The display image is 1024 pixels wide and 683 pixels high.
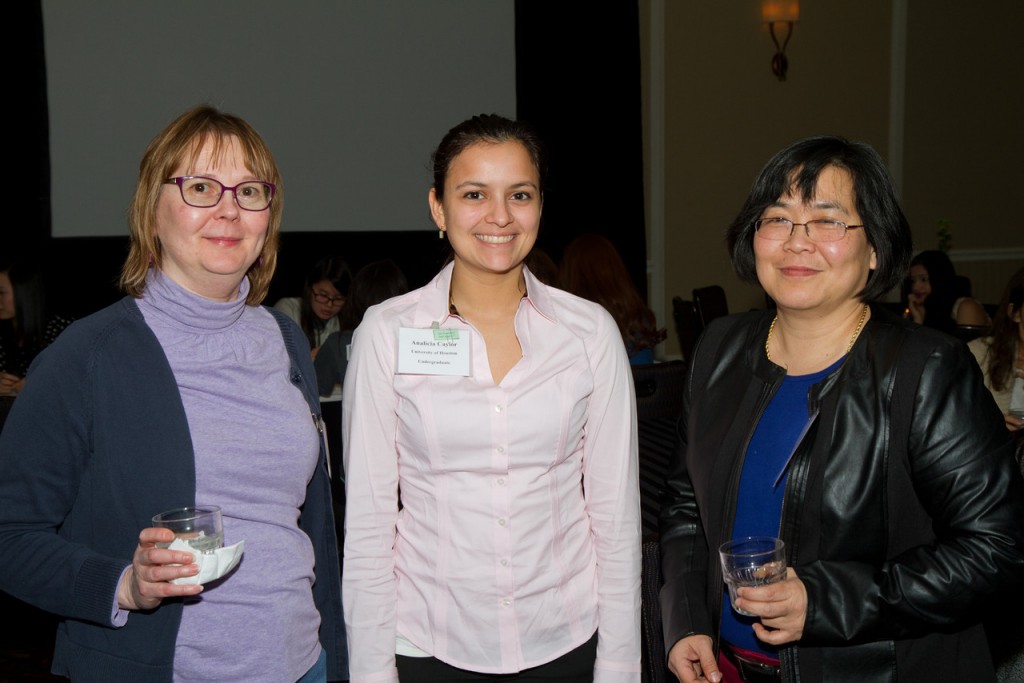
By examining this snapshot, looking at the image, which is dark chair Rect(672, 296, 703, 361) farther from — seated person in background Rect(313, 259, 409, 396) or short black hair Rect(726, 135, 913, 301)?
short black hair Rect(726, 135, 913, 301)

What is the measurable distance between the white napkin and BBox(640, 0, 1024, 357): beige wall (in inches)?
311

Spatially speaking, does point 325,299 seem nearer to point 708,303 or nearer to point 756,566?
point 708,303

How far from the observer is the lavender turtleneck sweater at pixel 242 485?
144cm

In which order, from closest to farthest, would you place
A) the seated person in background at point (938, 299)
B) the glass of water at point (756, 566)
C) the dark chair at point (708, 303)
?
the glass of water at point (756, 566) < the seated person in background at point (938, 299) < the dark chair at point (708, 303)

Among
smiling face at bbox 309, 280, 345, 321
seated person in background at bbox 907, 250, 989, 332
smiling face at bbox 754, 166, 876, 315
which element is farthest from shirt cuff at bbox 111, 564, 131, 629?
seated person in background at bbox 907, 250, 989, 332

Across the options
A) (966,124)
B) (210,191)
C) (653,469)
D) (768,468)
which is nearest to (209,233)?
(210,191)

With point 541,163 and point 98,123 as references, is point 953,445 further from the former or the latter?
point 98,123

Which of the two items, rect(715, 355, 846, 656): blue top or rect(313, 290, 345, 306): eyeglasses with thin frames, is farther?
rect(313, 290, 345, 306): eyeglasses with thin frames

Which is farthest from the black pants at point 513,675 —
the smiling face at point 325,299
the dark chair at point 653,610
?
the smiling face at point 325,299

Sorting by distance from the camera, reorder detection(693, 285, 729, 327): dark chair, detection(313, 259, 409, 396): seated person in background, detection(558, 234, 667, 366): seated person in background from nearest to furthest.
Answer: detection(313, 259, 409, 396): seated person in background → detection(558, 234, 667, 366): seated person in background → detection(693, 285, 729, 327): dark chair

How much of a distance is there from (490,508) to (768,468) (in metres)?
0.51

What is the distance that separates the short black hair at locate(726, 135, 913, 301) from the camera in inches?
62.2

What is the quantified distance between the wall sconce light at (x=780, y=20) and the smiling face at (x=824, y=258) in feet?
26.4

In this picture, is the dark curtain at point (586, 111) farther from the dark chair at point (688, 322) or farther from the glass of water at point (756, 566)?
the glass of water at point (756, 566)
